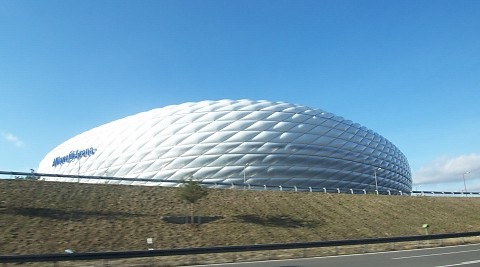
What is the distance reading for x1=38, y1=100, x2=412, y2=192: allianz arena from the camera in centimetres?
6424

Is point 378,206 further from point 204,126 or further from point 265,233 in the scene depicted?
point 204,126

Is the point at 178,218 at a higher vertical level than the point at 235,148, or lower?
lower

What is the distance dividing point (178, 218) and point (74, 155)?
2240 inches

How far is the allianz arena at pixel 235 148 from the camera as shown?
6424 cm

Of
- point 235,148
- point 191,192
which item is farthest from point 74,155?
point 191,192

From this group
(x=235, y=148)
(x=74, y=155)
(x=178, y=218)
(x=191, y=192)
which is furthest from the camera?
(x=74, y=155)

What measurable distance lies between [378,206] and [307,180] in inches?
1031

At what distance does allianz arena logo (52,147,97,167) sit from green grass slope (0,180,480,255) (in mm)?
42673

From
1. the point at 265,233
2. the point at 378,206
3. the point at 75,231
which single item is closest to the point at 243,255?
the point at 265,233

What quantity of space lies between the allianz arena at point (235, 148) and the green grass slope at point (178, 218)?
2269cm

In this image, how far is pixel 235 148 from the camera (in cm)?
6500

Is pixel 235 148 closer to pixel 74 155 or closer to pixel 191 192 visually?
pixel 74 155

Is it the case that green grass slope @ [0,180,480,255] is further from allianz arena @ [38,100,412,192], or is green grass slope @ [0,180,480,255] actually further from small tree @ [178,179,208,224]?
allianz arena @ [38,100,412,192]

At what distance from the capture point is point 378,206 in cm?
4031
